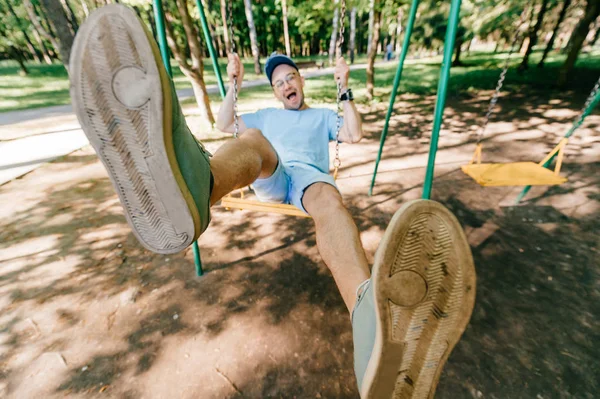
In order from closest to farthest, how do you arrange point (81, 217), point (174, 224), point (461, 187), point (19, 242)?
1. point (174, 224)
2. point (19, 242)
3. point (81, 217)
4. point (461, 187)

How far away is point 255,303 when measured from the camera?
215 centimetres

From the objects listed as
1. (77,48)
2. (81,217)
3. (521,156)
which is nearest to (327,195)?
(77,48)

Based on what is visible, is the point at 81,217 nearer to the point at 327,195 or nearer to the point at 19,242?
the point at 19,242

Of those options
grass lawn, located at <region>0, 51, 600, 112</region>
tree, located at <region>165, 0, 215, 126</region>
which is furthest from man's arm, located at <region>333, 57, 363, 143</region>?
grass lawn, located at <region>0, 51, 600, 112</region>

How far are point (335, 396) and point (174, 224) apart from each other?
4.32 feet

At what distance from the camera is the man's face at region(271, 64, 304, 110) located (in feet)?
7.56

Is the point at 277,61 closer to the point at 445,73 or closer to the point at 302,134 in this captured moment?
the point at 302,134

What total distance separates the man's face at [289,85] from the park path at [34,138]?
441 cm

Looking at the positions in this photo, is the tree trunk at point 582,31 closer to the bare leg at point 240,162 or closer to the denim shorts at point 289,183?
the denim shorts at point 289,183

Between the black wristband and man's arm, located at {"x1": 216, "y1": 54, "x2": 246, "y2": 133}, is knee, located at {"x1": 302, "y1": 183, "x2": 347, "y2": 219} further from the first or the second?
man's arm, located at {"x1": 216, "y1": 54, "x2": 246, "y2": 133}

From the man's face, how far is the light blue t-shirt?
9cm

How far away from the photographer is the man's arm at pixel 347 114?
206 cm

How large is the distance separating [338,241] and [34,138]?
730cm

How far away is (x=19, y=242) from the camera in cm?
291
